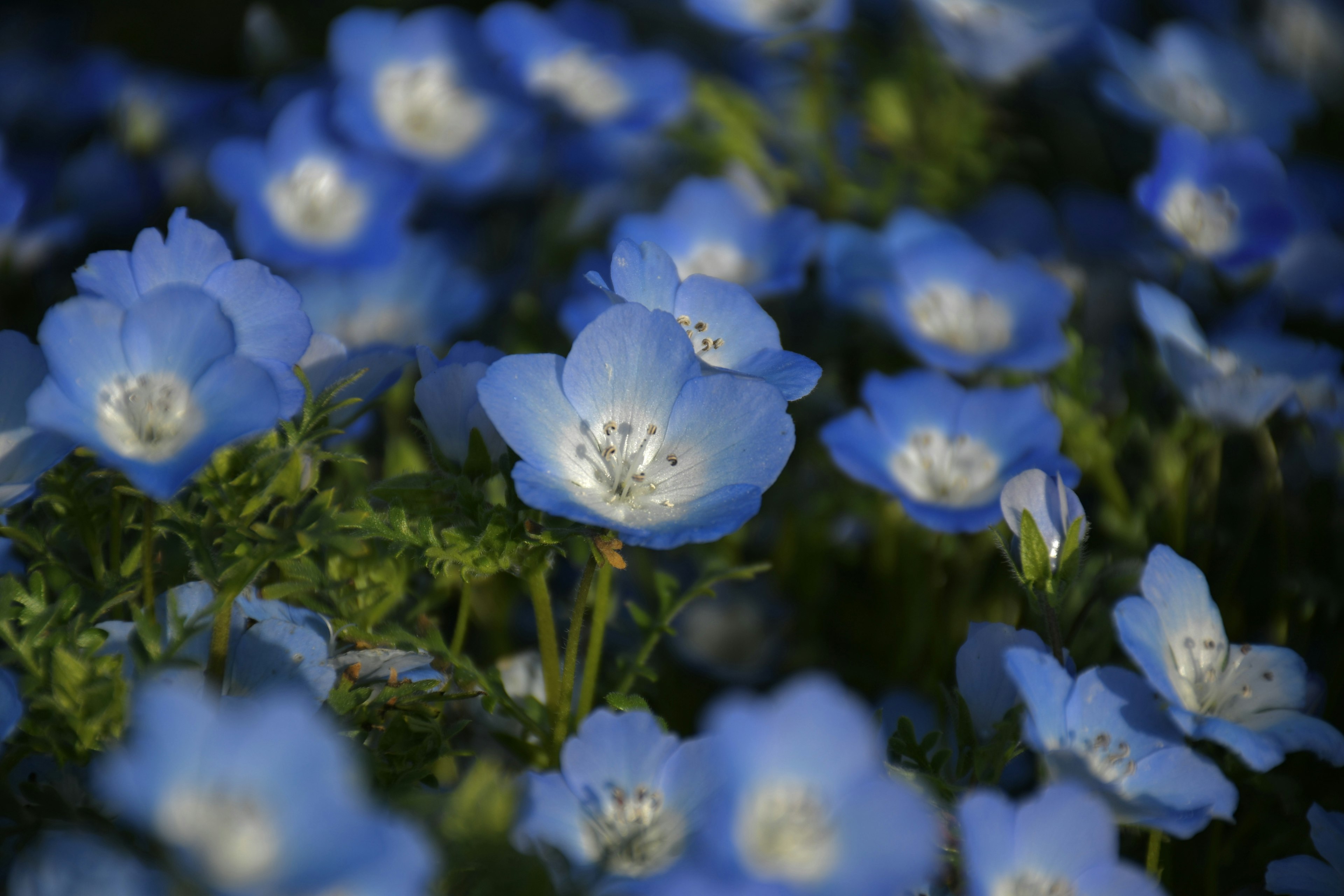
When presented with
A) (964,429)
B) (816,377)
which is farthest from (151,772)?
(964,429)

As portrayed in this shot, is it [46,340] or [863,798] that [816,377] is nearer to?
[863,798]

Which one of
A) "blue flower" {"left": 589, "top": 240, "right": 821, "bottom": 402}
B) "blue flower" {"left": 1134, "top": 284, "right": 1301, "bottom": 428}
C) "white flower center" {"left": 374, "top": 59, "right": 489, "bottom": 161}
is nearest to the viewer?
"blue flower" {"left": 589, "top": 240, "right": 821, "bottom": 402}

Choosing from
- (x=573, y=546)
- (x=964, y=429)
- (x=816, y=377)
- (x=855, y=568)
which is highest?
(x=816, y=377)

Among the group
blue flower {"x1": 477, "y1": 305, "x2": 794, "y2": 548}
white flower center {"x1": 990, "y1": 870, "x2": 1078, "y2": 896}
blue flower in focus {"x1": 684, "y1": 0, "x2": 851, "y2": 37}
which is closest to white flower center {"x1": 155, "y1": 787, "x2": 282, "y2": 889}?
blue flower {"x1": 477, "y1": 305, "x2": 794, "y2": 548}

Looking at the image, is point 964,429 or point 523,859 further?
point 964,429

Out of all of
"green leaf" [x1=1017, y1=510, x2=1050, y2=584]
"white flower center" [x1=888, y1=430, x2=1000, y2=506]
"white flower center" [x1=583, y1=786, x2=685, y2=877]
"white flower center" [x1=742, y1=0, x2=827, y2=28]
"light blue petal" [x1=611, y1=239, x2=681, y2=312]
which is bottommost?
"white flower center" [x1=888, y1=430, x2=1000, y2=506]

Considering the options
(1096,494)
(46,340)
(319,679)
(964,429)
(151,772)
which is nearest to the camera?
(151,772)

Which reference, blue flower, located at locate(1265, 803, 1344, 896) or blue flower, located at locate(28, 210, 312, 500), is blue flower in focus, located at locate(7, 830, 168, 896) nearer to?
blue flower, located at locate(28, 210, 312, 500)
